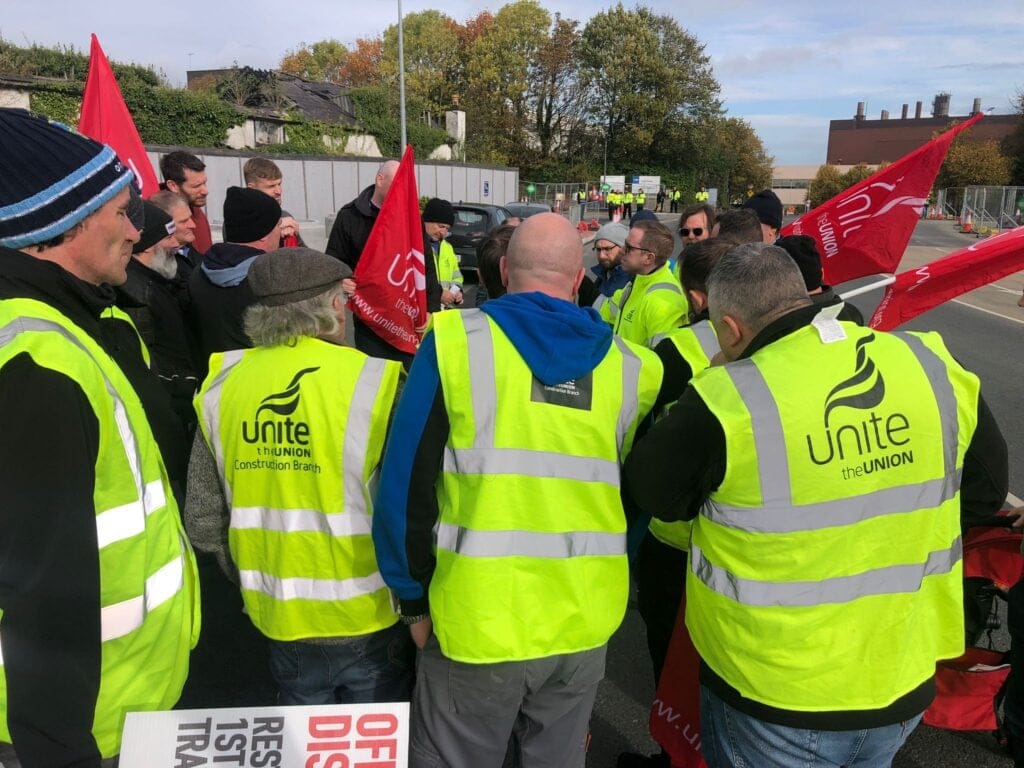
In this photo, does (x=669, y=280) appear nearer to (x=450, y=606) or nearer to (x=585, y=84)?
(x=450, y=606)

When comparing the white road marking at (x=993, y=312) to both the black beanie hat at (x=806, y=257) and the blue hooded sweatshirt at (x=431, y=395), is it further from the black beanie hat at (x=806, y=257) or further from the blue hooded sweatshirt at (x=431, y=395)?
the blue hooded sweatshirt at (x=431, y=395)

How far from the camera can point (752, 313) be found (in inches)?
73.5

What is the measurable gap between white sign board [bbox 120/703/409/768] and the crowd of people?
0.09m

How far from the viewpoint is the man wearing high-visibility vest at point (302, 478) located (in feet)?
6.70

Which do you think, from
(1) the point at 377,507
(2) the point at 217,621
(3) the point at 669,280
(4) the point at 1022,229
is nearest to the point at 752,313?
(1) the point at 377,507

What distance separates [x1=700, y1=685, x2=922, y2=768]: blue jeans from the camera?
5.81 feet

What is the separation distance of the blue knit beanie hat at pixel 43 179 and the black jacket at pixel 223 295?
1.85m

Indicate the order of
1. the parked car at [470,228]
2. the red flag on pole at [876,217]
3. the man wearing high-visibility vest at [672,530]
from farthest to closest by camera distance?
the parked car at [470,228], the red flag on pole at [876,217], the man wearing high-visibility vest at [672,530]

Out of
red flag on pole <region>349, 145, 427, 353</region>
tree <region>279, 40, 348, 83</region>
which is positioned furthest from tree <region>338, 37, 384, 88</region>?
red flag on pole <region>349, 145, 427, 353</region>

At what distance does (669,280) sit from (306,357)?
2.34 metres

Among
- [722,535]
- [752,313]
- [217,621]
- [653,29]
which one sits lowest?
[217,621]

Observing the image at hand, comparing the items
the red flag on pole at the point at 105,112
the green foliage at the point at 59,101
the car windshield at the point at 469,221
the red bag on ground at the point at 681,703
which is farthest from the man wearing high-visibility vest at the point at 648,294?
the green foliage at the point at 59,101

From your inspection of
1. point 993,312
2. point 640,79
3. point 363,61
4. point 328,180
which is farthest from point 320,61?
point 993,312

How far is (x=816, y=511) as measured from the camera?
1.67 m
